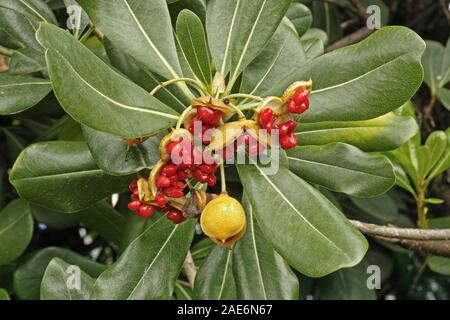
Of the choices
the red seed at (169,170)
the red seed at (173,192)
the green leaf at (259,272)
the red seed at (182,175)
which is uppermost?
the red seed at (169,170)

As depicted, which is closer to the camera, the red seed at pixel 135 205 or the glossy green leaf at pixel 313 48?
the red seed at pixel 135 205

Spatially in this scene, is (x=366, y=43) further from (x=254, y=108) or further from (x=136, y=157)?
(x=136, y=157)

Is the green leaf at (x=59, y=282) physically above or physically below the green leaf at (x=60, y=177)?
below

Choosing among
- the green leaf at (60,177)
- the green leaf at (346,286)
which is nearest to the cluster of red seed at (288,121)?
the green leaf at (60,177)

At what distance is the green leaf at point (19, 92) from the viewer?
129 cm

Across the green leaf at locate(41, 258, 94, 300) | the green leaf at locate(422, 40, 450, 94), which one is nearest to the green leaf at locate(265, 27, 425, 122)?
the green leaf at locate(41, 258, 94, 300)

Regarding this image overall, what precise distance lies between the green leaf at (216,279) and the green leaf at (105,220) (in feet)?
1.24

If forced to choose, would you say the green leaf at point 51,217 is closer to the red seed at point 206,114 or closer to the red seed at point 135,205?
the red seed at point 135,205

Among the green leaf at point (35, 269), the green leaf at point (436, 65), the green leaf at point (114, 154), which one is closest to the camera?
the green leaf at point (114, 154)

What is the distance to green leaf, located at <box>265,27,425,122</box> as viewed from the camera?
1.09 m

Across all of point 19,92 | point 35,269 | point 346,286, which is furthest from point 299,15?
point 35,269

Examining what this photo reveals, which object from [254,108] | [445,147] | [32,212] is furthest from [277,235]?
[32,212]

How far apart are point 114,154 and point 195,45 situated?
24 centimetres
